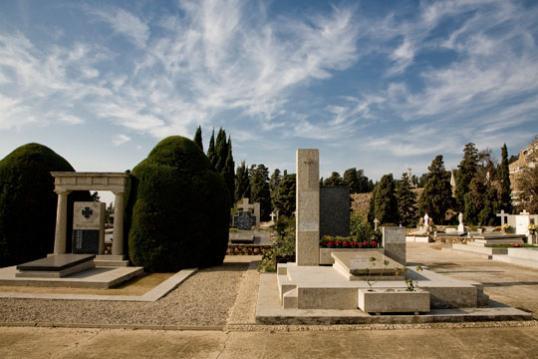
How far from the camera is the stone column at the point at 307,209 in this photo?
38.8 feet

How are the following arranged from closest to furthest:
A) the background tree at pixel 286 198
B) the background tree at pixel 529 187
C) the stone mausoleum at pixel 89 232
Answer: the stone mausoleum at pixel 89 232
the background tree at pixel 529 187
the background tree at pixel 286 198

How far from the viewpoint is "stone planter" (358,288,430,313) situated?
7504mm

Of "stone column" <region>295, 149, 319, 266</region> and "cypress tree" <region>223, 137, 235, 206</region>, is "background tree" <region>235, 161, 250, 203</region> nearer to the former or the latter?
"cypress tree" <region>223, 137, 235, 206</region>

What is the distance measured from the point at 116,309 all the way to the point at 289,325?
4160 mm

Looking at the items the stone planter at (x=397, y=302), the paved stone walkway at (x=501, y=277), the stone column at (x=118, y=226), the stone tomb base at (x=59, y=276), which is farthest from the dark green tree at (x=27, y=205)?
the paved stone walkway at (x=501, y=277)

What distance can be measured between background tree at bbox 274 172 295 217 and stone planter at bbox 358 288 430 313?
41985 millimetres

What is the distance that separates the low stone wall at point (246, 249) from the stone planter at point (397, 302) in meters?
14.5

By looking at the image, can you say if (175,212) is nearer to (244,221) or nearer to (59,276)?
(59,276)

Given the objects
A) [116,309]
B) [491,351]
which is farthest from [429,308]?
[116,309]

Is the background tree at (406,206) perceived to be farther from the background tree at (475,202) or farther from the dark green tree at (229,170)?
the dark green tree at (229,170)

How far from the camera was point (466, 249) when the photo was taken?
24188 mm

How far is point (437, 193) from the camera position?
54.9 metres

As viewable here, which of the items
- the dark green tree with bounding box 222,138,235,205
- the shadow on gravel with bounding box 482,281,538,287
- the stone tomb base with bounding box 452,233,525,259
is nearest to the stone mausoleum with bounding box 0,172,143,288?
the shadow on gravel with bounding box 482,281,538,287

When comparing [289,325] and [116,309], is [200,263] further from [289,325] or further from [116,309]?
[289,325]
